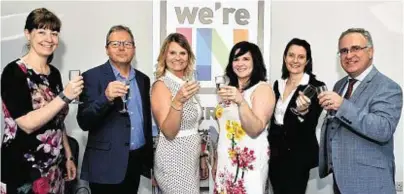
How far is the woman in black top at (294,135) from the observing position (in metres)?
2.59

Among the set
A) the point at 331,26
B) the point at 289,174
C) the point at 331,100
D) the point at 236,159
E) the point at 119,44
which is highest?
the point at 331,26

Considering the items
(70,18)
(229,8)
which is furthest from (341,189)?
(70,18)

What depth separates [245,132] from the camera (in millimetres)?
2398

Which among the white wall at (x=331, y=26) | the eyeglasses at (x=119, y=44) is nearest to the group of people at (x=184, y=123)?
the eyeglasses at (x=119, y=44)

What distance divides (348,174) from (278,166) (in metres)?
0.53

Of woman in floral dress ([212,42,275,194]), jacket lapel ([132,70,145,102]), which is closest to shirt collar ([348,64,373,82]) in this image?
woman in floral dress ([212,42,275,194])

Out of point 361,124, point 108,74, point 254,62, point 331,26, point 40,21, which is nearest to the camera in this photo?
point 361,124

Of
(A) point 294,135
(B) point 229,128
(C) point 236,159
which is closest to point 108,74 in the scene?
(B) point 229,128

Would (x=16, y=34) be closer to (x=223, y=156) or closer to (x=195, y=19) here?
(x=195, y=19)

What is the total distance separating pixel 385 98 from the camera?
2.11 metres

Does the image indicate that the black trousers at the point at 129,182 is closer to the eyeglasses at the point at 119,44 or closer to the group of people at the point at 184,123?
the group of people at the point at 184,123

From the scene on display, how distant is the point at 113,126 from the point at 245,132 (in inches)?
29.0

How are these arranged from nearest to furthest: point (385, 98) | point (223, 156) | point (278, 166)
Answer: point (385, 98)
point (223, 156)
point (278, 166)

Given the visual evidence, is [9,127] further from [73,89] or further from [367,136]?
[367,136]
